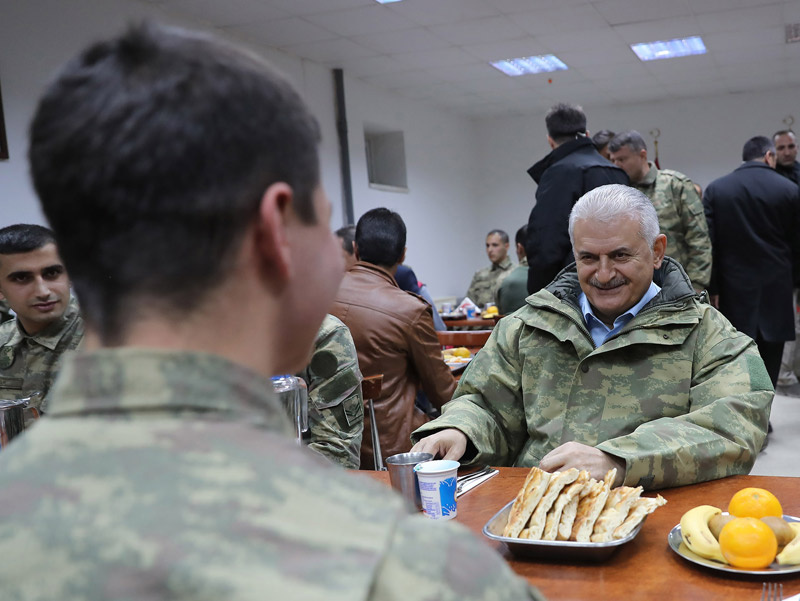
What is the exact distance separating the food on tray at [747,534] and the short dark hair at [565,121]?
268 cm

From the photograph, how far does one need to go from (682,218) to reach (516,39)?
313 centimetres

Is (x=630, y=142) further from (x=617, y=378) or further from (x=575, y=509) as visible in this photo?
(x=575, y=509)

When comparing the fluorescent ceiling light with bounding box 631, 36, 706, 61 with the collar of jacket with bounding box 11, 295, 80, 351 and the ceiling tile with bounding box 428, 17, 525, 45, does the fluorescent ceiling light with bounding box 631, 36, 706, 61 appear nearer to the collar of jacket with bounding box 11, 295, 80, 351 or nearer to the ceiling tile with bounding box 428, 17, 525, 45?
the ceiling tile with bounding box 428, 17, 525, 45

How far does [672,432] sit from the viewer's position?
1554 millimetres

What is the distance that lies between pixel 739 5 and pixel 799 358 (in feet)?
9.48

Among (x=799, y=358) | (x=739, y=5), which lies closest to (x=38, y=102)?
(x=799, y=358)

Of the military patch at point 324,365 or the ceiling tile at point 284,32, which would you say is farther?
the ceiling tile at point 284,32

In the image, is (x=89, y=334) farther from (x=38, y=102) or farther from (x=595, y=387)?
(x=595, y=387)

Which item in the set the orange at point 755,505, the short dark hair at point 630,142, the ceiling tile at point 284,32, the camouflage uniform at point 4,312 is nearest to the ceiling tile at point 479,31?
the ceiling tile at point 284,32

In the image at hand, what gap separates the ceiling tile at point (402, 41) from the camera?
6.45 m

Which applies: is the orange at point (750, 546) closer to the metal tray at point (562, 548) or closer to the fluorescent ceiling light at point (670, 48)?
the metal tray at point (562, 548)

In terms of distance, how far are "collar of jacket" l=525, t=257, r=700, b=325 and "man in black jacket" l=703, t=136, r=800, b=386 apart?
2.75 metres

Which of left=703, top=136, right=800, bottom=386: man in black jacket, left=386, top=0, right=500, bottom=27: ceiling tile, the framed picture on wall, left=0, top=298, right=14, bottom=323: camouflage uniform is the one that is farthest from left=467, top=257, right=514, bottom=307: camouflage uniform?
left=0, top=298, right=14, bottom=323: camouflage uniform

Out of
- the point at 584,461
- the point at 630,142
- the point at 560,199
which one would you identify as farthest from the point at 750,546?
the point at 630,142
